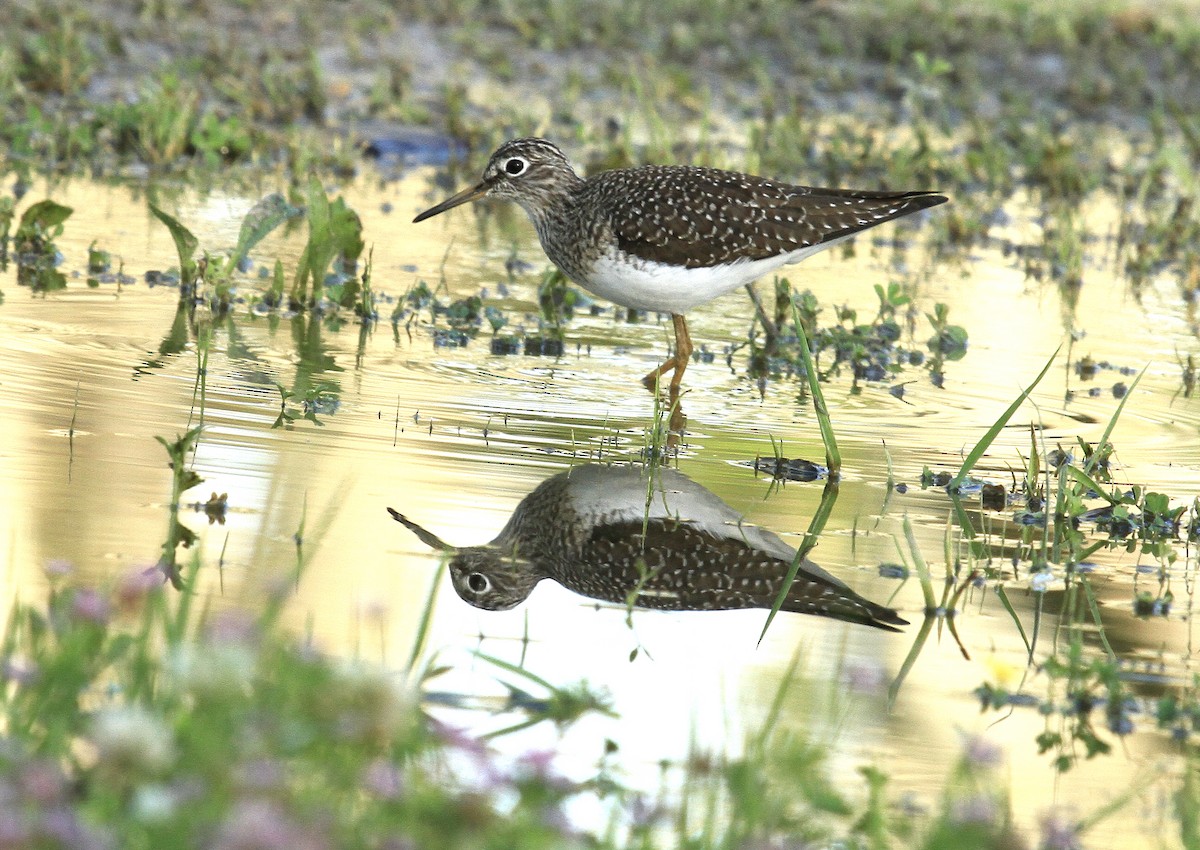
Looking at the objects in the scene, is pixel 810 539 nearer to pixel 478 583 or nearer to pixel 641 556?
pixel 641 556

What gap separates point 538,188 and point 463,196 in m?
0.52

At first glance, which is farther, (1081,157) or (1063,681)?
(1081,157)

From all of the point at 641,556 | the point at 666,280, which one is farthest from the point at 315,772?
the point at 666,280

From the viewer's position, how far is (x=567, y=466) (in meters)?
6.26

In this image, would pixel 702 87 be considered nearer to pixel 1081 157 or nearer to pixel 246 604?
pixel 1081 157

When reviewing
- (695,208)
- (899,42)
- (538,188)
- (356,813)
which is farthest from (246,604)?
(899,42)

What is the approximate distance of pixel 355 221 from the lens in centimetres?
921

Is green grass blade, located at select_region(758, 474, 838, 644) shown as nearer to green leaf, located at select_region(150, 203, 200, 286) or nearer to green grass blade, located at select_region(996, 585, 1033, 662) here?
green grass blade, located at select_region(996, 585, 1033, 662)

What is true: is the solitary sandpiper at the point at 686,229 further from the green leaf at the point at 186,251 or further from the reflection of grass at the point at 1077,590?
the green leaf at the point at 186,251

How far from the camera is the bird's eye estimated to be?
492cm

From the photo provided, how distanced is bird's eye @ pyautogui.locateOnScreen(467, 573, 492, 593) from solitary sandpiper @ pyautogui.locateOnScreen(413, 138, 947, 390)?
9.20 ft

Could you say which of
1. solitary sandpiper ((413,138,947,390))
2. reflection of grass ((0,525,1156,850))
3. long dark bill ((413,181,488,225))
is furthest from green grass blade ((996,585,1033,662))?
long dark bill ((413,181,488,225))

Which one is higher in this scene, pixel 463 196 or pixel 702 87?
pixel 702 87

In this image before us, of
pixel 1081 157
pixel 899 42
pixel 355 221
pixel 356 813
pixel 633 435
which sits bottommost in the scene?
pixel 356 813
